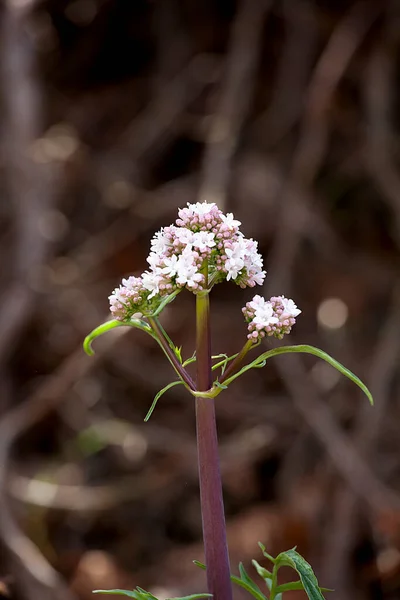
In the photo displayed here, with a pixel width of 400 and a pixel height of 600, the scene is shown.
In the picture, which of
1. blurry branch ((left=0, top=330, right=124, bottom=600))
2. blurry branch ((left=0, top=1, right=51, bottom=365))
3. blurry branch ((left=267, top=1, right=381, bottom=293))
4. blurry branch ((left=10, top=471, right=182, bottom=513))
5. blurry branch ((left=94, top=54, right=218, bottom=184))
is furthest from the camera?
blurry branch ((left=94, top=54, right=218, bottom=184))

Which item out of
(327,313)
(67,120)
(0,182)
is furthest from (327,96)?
(0,182)

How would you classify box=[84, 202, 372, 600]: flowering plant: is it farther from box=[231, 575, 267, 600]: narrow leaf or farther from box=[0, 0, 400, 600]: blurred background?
box=[0, 0, 400, 600]: blurred background

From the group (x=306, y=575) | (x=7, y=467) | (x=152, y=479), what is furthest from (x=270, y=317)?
(x=152, y=479)

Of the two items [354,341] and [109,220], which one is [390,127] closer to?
[354,341]

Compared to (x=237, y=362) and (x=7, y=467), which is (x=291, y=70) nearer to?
(x=7, y=467)

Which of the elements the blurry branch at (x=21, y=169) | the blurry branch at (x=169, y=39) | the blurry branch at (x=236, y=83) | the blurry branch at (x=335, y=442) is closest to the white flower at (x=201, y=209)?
the blurry branch at (x=335, y=442)

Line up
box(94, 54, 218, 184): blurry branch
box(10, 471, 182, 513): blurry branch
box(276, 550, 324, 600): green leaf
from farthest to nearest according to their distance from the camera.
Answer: box(94, 54, 218, 184): blurry branch → box(10, 471, 182, 513): blurry branch → box(276, 550, 324, 600): green leaf

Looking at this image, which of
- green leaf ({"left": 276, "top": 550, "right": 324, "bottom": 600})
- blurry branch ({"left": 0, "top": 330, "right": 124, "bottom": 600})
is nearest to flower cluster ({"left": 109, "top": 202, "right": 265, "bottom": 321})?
green leaf ({"left": 276, "top": 550, "right": 324, "bottom": 600})
